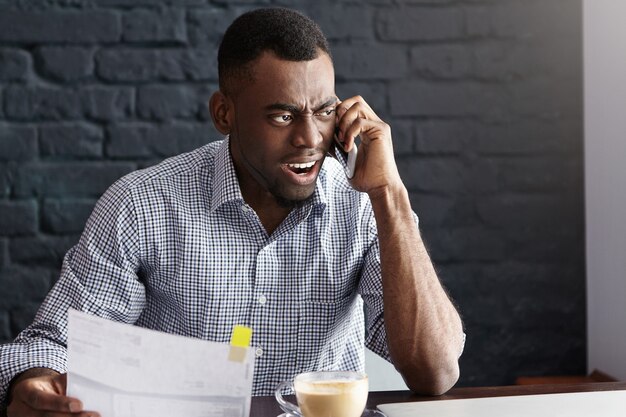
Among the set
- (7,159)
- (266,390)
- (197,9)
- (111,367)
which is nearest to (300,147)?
(266,390)

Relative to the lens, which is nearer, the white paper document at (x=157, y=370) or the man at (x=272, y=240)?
the white paper document at (x=157, y=370)

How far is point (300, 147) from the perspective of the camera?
1.35 metres

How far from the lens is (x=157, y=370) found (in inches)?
34.3

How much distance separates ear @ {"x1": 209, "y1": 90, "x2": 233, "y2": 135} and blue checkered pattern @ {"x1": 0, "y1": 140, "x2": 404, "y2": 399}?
0.16ft

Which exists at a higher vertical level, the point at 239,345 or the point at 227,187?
the point at 227,187

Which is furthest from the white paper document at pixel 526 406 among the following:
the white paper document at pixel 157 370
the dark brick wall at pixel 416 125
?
the dark brick wall at pixel 416 125

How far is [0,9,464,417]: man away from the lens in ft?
4.42

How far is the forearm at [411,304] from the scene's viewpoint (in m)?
1.28

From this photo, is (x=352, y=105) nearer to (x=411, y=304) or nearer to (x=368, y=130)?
(x=368, y=130)

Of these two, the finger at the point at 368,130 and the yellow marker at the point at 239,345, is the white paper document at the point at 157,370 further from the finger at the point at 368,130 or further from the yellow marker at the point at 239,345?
the finger at the point at 368,130

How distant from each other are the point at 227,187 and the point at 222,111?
0.48 feet

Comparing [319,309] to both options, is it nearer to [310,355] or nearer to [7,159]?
[310,355]

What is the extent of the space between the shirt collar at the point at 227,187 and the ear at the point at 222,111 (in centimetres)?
3

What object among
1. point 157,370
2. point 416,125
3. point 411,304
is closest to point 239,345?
point 157,370
